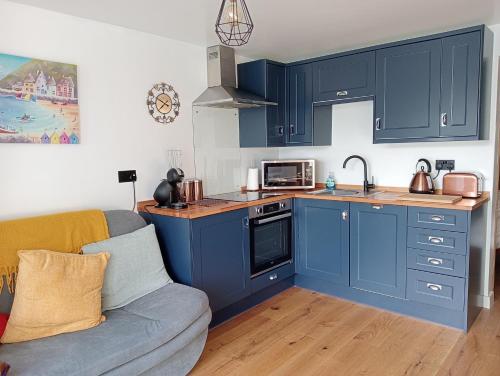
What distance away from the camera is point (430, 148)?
3.15 meters

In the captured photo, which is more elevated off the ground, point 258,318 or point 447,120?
point 447,120

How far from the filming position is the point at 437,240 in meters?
2.65

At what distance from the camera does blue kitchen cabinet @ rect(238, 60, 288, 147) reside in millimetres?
3467

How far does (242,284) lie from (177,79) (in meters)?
1.72

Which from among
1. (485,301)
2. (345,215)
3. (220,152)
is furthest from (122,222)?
(485,301)

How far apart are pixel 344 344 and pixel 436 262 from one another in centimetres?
88

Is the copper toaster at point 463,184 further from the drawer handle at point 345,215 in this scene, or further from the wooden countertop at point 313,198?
the drawer handle at point 345,215

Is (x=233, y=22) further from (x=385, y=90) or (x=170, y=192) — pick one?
(x=385, y=90)

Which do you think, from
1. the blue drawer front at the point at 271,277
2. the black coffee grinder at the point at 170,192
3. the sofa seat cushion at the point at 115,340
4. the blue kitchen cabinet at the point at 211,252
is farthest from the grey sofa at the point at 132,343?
the blue drawer front at the point at 271,277

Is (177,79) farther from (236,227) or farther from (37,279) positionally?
(37,279)

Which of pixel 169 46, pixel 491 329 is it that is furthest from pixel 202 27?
pixel 491 329

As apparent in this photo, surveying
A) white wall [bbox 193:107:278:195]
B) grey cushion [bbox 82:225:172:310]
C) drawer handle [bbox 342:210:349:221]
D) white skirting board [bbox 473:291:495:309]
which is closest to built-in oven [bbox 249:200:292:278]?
drawer handle [bbox 342:210:349:221]

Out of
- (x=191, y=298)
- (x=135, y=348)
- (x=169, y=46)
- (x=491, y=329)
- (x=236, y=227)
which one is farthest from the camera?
(x=169, y=46)

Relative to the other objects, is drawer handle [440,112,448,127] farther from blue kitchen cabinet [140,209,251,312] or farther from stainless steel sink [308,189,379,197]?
blue kitchen cabinet [140,209,251,312]
